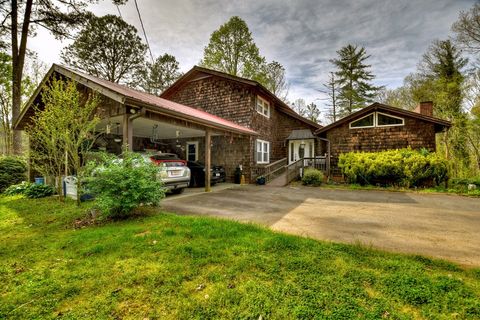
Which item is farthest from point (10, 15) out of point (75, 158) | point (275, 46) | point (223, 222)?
point (223, 222)

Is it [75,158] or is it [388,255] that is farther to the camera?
[75,158]

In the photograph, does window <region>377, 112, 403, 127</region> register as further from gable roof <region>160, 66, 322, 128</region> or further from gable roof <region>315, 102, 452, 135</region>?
gable roof <region>160, 66, 322, 128</region>

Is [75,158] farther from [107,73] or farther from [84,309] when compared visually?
[107,73]

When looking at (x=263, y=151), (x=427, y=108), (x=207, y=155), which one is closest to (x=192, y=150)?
(x=263, y=151)

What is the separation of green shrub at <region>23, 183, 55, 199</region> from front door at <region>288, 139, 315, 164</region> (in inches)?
539

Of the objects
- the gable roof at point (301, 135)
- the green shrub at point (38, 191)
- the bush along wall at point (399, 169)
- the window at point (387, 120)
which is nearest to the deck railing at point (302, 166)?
the gable roof at point (301, 135)

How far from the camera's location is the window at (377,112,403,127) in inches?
456

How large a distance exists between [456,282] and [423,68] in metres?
22.5

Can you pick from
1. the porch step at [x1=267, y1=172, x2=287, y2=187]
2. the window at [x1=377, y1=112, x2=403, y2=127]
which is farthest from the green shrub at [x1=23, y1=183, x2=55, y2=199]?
the window at [x1=377, y1=112, x2=403, y2=127]

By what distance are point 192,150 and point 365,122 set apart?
11.1 metres

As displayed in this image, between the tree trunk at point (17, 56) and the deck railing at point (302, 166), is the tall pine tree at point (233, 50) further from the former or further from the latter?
the tree trunk at point (17, 56)

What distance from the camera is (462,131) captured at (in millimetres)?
14102

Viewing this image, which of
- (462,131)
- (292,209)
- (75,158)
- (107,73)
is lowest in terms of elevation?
(292,209)

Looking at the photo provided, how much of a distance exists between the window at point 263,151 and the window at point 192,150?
409cm
